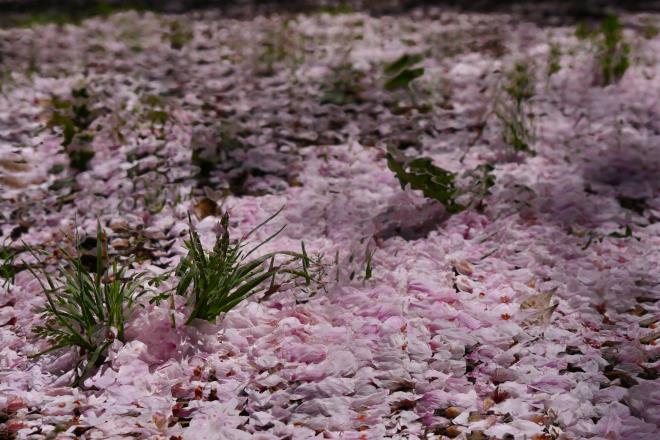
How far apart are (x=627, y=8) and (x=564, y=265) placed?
5.66 m

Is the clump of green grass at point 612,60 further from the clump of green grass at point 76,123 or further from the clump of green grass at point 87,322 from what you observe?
the clump of green grass at point 87,322

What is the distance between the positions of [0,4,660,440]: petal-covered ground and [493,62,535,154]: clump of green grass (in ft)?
0.23

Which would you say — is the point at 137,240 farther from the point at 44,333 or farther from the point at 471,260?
the point at 471,260

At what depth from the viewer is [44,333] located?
7.11 ft

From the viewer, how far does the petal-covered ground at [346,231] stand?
2.02 m

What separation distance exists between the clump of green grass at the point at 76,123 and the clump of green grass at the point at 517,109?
6.84 ft

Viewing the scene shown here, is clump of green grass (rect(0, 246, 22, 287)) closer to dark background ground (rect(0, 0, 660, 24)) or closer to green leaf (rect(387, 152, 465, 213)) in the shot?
green leaf (rect(387, 152, 465, 213))

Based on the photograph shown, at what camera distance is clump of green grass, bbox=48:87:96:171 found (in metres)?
3.57

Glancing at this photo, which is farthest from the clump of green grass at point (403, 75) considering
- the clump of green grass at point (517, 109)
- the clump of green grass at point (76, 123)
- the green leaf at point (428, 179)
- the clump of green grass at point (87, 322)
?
the clump of green grass at point (87, 322)

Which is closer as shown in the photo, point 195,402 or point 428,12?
point 195,402

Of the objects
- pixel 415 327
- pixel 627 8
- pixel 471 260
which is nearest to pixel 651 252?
pixel 471 260

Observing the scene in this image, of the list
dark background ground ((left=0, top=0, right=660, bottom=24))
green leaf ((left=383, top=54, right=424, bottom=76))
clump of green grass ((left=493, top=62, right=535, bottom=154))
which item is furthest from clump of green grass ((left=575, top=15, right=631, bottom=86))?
dark background ground ((left=0, top=0, right=660, bottom=24))

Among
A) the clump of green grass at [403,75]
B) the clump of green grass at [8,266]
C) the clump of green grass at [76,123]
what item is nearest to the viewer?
the clump of green grass at [8,266]

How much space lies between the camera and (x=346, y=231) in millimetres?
2949
